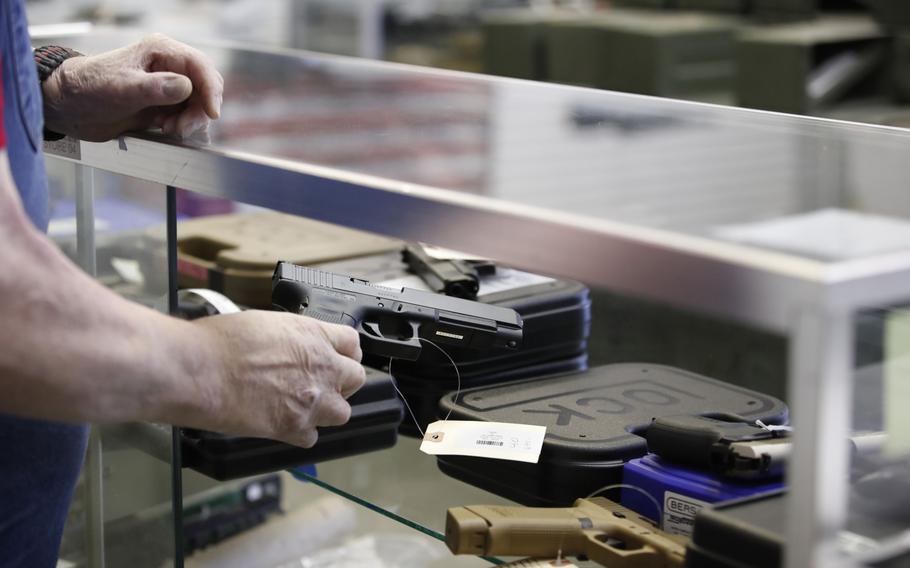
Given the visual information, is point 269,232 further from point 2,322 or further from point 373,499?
point 2,322

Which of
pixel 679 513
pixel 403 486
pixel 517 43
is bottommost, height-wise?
pixel 403 486

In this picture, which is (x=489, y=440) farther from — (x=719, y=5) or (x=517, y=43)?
(x=517, y=43)

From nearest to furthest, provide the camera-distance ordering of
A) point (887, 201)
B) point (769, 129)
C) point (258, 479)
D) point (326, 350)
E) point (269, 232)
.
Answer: point (326, 350) → point (887, 201) → point (769, 129) → point (269, 232) → point (258, 479)

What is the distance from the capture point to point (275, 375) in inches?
37.5

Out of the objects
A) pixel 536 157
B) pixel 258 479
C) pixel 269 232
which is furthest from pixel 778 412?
pixel 258 479

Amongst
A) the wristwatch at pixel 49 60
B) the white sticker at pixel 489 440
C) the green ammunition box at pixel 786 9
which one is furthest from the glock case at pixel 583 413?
the green ammunition box at pixel 786 9

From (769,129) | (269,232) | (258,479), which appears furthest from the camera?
(258,479)

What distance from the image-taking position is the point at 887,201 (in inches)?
43.6

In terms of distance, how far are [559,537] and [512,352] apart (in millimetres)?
458

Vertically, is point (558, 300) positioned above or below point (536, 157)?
below

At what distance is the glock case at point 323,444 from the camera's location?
137 cm

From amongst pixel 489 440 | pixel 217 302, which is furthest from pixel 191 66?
pixel 489 440

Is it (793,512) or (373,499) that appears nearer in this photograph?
(793,512)

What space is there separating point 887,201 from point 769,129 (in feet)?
1.16
